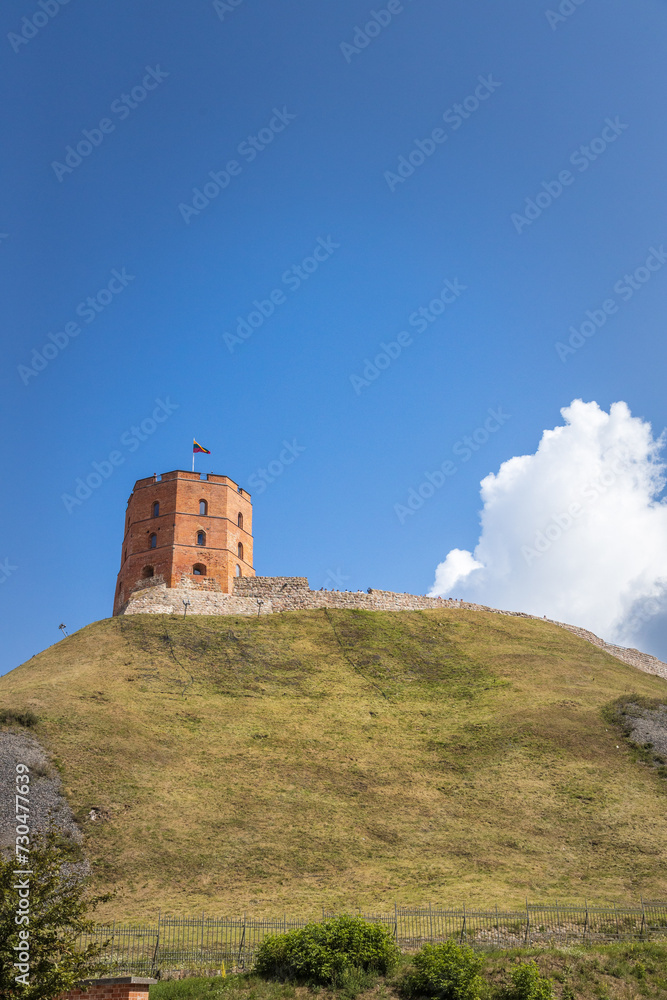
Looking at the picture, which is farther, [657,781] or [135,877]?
[657,781]

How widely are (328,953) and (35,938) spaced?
32.1 feet

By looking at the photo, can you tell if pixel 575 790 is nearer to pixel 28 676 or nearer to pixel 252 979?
pixel 252 979

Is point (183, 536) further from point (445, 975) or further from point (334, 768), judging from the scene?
point (445, 975)

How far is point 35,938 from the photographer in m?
13.0

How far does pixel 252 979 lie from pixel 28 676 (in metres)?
29.4

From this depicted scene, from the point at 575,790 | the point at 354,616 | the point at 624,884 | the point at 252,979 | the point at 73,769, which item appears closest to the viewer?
the point at 252,979

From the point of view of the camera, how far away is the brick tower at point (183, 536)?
58312 millimetres

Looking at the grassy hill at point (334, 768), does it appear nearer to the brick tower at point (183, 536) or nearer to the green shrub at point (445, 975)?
the brick tower at point (183, 536)

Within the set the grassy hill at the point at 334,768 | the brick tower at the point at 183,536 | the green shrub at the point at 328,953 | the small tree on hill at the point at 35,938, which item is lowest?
the green shrub at the point at 328,953

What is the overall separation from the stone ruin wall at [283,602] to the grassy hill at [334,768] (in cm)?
211

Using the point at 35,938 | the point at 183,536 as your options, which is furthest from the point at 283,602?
the point at 35,938

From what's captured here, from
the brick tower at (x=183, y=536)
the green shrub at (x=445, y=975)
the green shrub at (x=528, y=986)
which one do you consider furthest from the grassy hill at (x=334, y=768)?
the green shrub at (x=528, y=986)

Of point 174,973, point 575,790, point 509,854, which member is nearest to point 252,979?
point 174,973

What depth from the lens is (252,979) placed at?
20.2 metres
